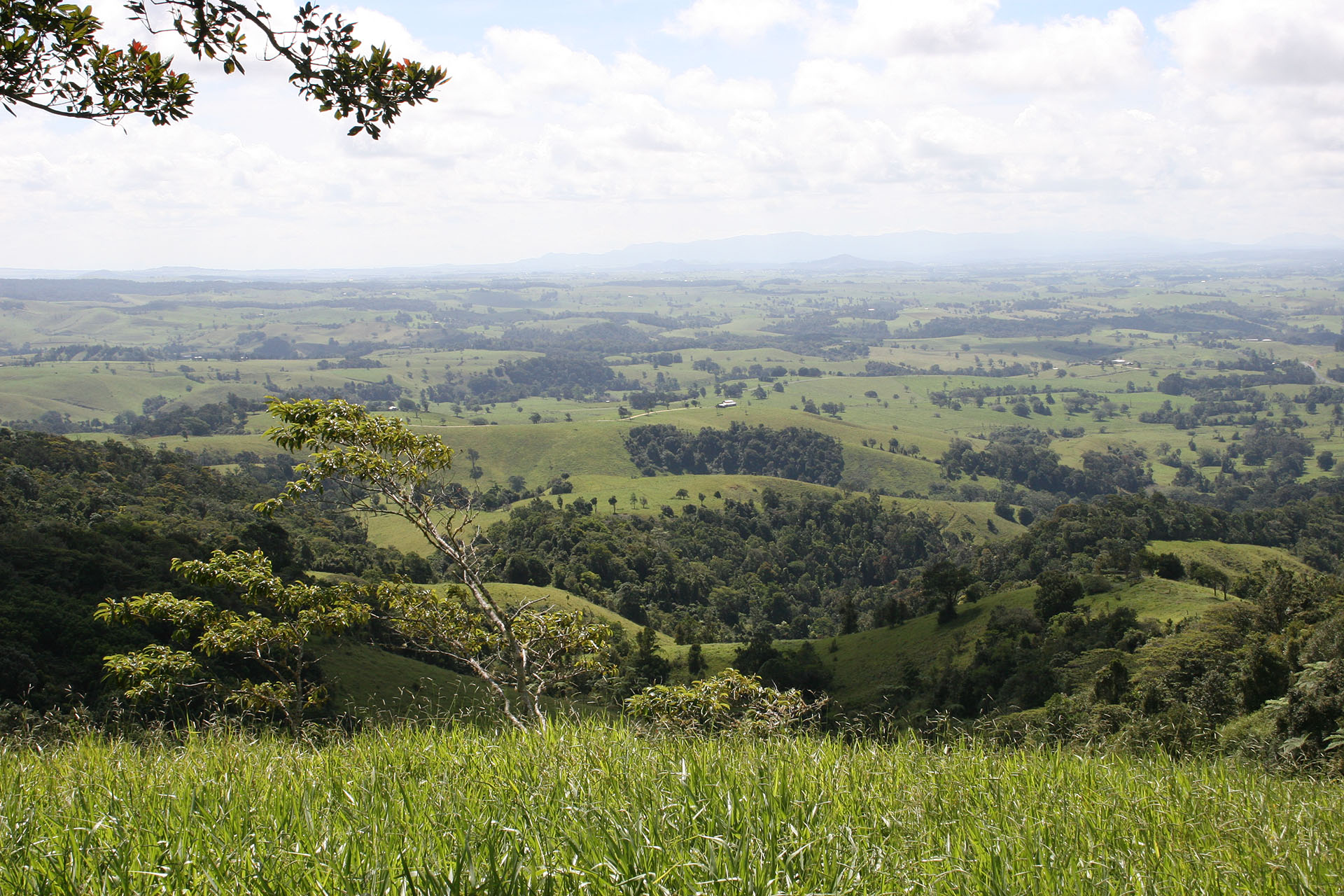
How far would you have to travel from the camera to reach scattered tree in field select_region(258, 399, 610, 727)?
862 cm

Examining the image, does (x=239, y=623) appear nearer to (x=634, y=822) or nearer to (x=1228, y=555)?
(x=634, y=822)

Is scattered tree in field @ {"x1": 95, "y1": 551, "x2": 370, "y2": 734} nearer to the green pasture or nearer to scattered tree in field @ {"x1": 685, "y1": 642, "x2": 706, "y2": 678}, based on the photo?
scattered tree in field @ {"x1": 685, "y1": 642, "x2": 706, "y2": 678}

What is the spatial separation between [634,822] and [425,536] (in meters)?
6.50

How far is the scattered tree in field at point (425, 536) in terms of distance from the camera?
862 cm

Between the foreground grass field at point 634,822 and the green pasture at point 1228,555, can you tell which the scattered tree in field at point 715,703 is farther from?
the green pasture at point 1228,555

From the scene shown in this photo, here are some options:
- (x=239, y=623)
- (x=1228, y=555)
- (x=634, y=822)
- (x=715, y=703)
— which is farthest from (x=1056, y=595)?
(x=634, y=822)

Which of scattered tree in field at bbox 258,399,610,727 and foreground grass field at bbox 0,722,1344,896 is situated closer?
foreground grass field at bbox 0,722,1344,896

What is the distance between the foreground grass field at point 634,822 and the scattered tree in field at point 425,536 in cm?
398

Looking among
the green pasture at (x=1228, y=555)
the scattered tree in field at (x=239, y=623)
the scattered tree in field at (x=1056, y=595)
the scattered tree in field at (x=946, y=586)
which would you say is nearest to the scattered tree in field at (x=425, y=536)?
the scattered tree in field at (x=239, y=623)

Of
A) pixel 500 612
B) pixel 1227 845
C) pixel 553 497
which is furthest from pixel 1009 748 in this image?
pixel 553 497

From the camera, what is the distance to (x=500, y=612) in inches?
350

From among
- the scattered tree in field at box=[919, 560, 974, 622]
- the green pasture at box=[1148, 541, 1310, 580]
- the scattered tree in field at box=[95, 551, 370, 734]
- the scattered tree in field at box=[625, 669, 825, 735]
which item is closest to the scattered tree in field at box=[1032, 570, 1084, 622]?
the scattered tree in field at box=[919, 560, 974, 622]

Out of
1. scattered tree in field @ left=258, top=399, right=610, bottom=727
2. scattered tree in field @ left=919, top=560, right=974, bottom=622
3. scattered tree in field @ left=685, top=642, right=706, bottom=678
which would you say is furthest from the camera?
scattered tree in field @ left=919, top=560, right=974, bottom=622

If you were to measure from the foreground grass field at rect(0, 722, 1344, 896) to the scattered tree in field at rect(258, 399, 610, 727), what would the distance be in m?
3.98
